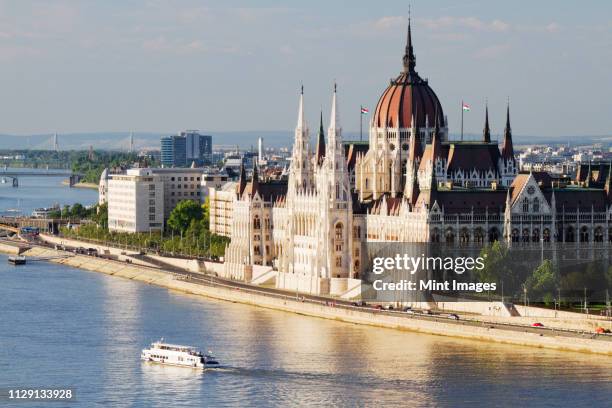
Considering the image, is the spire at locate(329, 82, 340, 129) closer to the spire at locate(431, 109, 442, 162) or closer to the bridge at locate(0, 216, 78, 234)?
the spire at locate(431, 109, 442, 162)

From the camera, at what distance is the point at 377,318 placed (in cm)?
10131

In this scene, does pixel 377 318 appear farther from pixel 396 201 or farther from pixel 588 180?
pixel 588 180

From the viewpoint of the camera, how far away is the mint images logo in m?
104

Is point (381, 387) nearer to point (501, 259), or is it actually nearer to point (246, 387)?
point (246, 387)

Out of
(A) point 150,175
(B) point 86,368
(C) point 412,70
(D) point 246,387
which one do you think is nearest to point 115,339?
(B) point 86,368

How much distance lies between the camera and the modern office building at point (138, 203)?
161625mm

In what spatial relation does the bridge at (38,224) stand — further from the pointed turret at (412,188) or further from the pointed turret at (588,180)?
the pointed turret at (412,188)

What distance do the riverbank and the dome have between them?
14812mm

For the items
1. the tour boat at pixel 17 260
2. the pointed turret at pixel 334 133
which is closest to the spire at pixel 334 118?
the pointed turret at pixel 334 133

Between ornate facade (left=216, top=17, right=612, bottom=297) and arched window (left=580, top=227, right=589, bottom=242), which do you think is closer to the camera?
ornate facade (left=216, top=17, right=612, bottom=297)

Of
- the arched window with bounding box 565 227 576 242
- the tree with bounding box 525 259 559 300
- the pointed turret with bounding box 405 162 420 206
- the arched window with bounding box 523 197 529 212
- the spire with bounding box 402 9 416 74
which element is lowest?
the tree with bounding box 525 259 559 300

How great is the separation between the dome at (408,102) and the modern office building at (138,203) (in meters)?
39.4

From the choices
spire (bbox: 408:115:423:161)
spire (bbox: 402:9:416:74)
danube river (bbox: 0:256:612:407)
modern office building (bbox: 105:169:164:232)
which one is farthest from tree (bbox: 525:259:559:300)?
modern office building (bbox: 105:169:164:232)

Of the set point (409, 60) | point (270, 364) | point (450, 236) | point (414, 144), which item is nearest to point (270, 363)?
point (270, 364)
